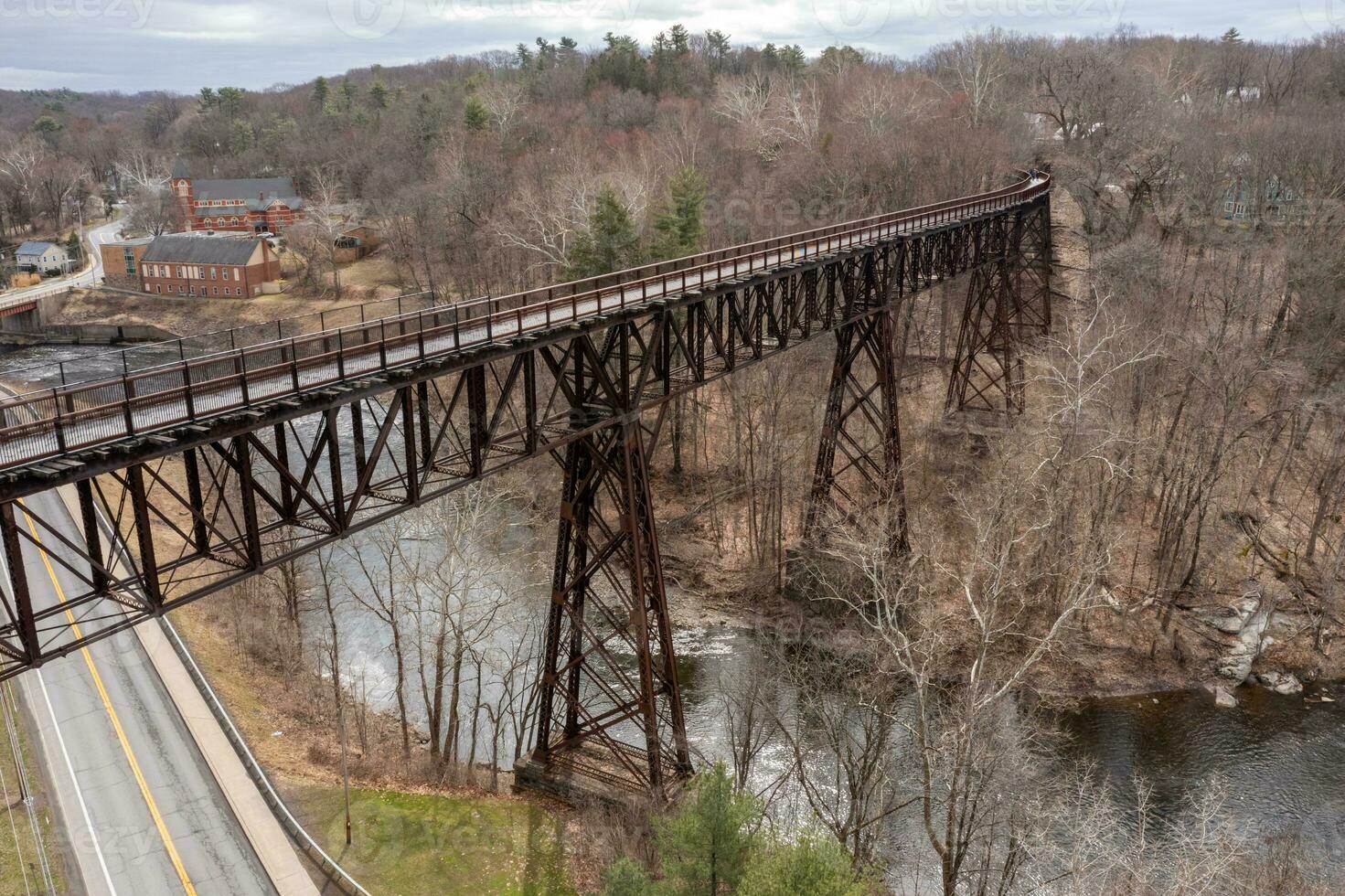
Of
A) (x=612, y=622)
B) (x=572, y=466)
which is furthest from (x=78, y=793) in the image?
(x=572, y=466)

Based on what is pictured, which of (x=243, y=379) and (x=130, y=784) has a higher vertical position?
(x=243, y=379)

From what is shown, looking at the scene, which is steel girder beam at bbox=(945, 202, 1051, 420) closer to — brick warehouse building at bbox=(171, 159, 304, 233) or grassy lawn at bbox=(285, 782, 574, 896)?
grassy lawn at bbox=(285, 782, 574, 896)

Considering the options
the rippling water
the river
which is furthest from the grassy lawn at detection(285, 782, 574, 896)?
the rippling water

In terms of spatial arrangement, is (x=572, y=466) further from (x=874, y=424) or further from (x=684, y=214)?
(x=684, y=214)

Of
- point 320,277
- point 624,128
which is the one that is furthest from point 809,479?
point 320,277

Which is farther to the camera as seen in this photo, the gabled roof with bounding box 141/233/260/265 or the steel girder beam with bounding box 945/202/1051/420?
the gabled roof with bounding box 141/233/260/265

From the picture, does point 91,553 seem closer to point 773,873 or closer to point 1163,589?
point 773,873
